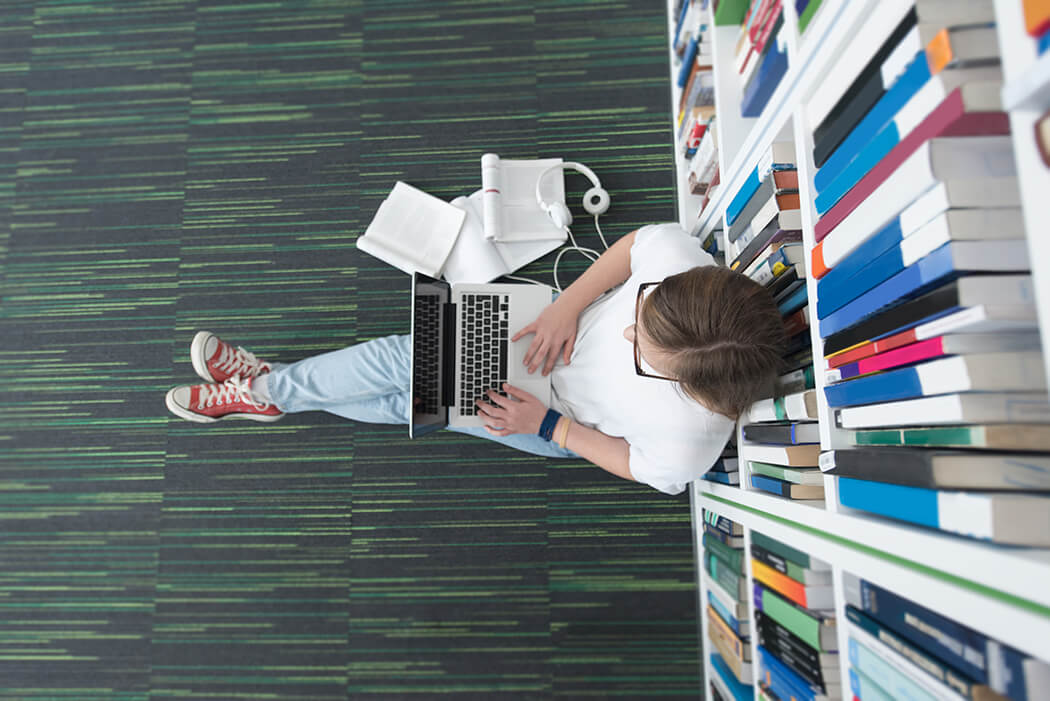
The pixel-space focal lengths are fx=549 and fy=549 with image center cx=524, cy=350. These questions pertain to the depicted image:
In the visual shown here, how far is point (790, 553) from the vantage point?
3.43 ft

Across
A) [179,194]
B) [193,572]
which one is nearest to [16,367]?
[179,194]

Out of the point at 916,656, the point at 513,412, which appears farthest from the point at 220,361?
the point at 916,656

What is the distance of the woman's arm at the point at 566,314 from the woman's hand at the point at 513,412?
0.29ft

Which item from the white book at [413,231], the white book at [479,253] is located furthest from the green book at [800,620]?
the white book at [413,231]

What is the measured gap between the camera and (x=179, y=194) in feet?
6.51

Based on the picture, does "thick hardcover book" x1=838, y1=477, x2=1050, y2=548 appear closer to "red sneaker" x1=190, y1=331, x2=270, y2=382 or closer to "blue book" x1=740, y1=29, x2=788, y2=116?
"blue book" x1=740, y1=29, x2=788, y2=116

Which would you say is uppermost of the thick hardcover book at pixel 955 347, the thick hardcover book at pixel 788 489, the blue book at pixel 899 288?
the blue book at pixel 899 288

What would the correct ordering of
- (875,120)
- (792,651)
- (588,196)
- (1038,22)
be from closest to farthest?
(1038,22), (875,120), (792,651), (588,196)

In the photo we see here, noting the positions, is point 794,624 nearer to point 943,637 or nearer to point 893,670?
point 893,670

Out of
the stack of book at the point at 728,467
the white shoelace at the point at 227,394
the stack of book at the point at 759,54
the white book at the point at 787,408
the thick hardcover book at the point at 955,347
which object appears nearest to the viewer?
the thick hardcover book at the point at 955,347

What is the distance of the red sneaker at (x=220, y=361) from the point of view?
1.70 meters

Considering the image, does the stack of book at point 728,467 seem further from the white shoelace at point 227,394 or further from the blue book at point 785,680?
the white shoelace at point 227,394

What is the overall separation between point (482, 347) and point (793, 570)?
854 mm

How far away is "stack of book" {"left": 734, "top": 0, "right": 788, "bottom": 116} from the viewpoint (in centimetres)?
111
